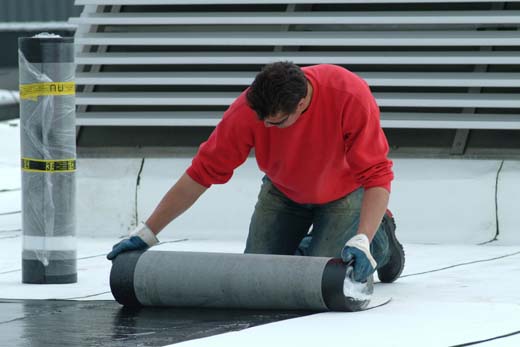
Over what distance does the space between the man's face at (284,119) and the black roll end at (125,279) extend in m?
0.93

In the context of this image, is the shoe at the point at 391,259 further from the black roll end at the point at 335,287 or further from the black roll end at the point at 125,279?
the black roll end at the point at 125,279

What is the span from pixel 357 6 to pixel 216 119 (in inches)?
51.9

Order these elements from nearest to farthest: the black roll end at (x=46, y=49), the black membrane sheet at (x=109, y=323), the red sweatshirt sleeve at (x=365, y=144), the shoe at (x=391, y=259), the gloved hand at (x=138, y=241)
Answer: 1. the black membrane sheet at (x=109, y=323)
2. the red sweatshirt sleeve at (x=365, y=144)
3. the gloved hand at (x=138, y=241)
4. the shoe at (x=391, y=259)
5. the black roll end at (x=46, y=49)

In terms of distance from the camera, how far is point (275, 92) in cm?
525

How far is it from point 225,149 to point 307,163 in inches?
15.3

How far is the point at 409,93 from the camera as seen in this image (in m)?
8.88

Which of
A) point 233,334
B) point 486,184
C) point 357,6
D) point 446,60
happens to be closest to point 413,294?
point 233,334

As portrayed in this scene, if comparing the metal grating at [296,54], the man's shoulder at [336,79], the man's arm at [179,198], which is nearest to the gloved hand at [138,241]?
the man's arm at [179,198]

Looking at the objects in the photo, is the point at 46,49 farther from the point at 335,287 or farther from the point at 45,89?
the point at 335,287

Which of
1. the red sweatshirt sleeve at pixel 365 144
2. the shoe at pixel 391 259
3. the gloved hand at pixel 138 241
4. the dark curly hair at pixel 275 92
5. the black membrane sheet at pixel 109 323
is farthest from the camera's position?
the shoe at pixel 391 259

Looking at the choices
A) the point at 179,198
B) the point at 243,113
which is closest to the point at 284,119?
the point at 243,113

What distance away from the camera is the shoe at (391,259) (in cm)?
643

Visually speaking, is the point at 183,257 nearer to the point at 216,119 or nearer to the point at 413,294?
the point at 413,294

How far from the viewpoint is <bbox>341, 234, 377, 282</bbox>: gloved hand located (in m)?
5.45
